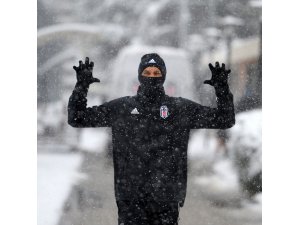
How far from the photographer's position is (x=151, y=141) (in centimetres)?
304

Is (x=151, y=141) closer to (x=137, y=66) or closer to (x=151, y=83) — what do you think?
(x=151, y=83)

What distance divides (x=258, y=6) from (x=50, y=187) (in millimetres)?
2764

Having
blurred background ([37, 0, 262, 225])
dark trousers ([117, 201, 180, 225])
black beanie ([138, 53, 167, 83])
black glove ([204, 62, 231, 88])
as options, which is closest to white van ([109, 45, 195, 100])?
blurred background ([37, 0, 262, 225])

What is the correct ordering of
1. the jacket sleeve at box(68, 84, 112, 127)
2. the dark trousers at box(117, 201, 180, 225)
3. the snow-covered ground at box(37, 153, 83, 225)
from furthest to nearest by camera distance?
the snow-covered ground at box(37, 153, 83, 225)
the dark trousers at box(117, 201, 180, 225)
the jacket sleeve at box(68, 84, 112, 127)

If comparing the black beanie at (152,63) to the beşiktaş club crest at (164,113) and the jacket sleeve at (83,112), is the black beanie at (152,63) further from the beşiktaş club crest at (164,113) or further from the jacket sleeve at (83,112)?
the jacket sleeve at (83,112)

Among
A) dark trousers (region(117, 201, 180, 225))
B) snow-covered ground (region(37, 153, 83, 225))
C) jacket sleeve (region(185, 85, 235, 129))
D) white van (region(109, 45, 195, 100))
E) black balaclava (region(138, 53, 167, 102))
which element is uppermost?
white van (region(109, 45, 195, 100))

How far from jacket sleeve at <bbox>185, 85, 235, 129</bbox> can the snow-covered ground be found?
1504 millimetres

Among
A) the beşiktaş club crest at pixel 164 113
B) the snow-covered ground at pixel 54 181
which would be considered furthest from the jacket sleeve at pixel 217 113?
the snow-covered ground at pixel 54 181

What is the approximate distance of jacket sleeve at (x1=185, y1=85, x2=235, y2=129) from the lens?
2918 mm

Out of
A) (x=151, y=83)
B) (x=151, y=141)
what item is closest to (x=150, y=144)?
(x=151, y=141)

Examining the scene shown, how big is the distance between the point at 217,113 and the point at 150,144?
0.55 meters

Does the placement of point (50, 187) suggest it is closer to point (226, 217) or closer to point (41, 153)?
point (41, 153)

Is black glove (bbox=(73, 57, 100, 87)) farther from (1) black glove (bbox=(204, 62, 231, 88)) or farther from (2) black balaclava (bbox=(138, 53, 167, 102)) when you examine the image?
(1) black glove (bbox=(204, 62, 231, 88))

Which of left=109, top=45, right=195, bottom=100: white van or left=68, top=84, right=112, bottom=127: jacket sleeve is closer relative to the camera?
left=68, top=84, right=112, bottom=127: jacket sleeve
